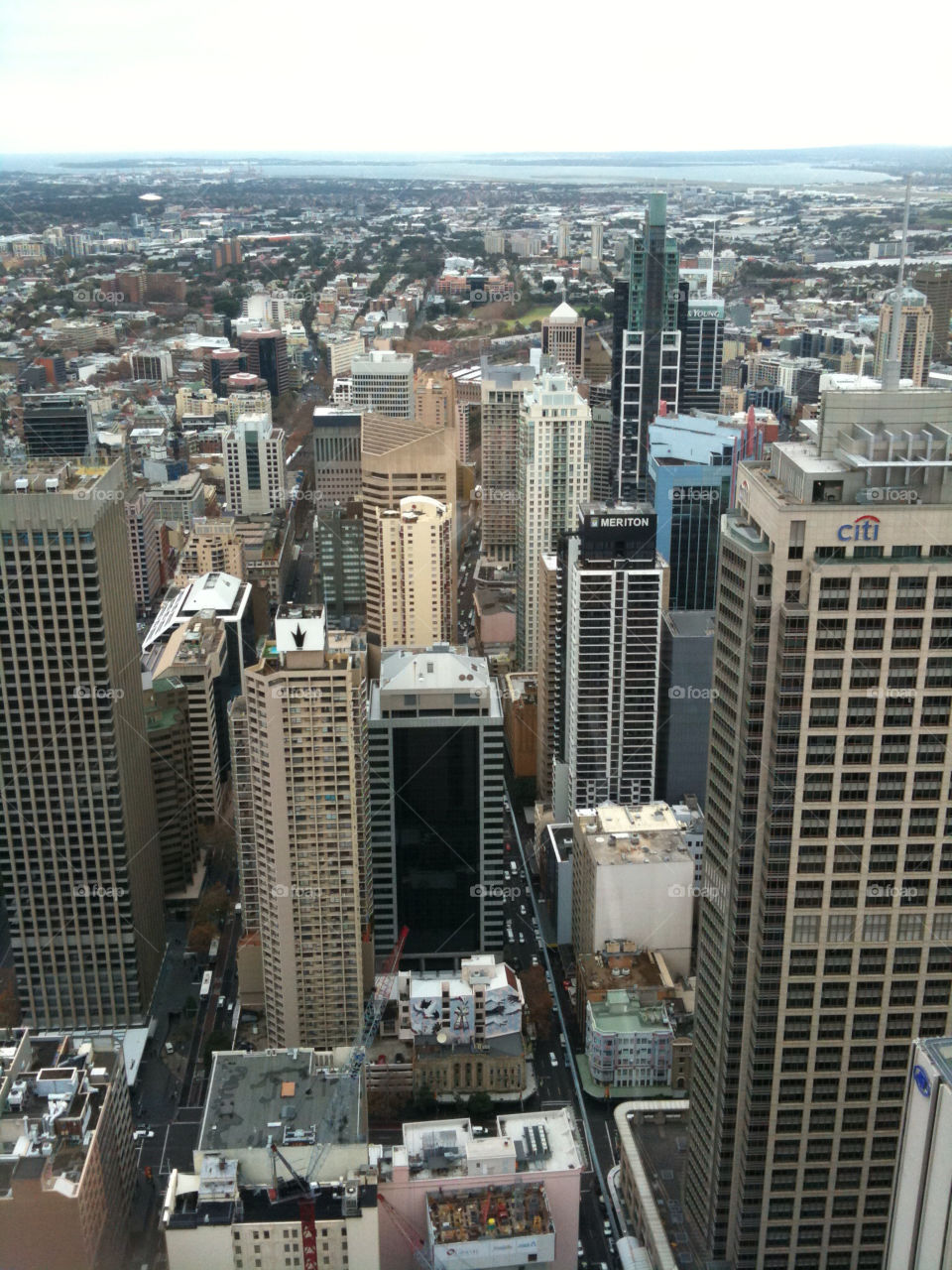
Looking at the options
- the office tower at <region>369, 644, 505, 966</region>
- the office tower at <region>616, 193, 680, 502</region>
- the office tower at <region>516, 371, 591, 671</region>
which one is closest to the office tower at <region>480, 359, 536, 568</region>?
the office tower at <region>616, 193, 680, 502</region>

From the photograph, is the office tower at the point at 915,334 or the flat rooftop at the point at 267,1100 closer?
the flat rooftop at the point at 267,1100

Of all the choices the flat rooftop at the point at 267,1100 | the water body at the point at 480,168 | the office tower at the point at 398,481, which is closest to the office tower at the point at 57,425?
the water body at the point at 480,168

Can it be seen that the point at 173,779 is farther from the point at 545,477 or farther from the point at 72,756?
the point at 545,477

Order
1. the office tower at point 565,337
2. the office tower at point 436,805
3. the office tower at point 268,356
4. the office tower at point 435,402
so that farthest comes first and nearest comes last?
the office tower at point 268,356
the office tower at point 565,337
the office tower at point 435,402
the office tower at point 436,805

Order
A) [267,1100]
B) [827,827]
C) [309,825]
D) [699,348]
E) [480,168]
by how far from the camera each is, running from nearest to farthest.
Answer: [827,827] < [267,1100] < [309,825] < [699,348] < [480,168]

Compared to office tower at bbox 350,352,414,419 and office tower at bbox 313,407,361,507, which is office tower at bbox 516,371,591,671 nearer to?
office tower at bbox 313,407,361,507

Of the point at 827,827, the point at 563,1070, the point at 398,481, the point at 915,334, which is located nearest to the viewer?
the point at 827,827

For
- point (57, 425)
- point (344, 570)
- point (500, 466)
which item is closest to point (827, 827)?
point (57, 425)

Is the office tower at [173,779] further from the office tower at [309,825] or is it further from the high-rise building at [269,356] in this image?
the high-rise building at [269,356]
